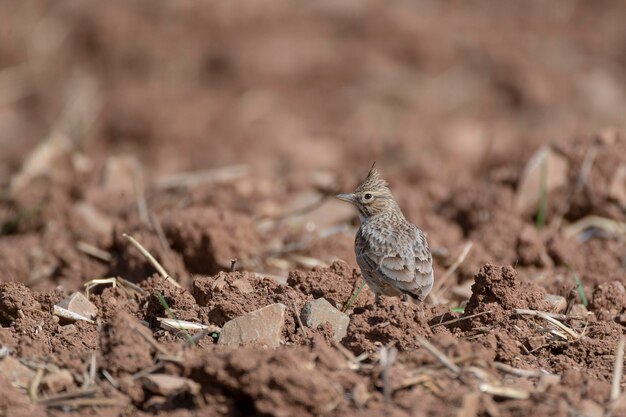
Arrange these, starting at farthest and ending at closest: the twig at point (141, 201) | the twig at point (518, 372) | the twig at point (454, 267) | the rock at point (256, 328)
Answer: the twig at point (141, 201), the twig at point (454, 267), the rock at point (256, 328), the twig at point (518, 372)

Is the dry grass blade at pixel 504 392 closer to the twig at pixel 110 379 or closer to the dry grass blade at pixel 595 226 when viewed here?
the twig at pixel 110 379

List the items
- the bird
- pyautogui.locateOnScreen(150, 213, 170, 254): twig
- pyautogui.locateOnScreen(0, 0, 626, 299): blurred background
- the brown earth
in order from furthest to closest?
pyautogui.locateOnScreen(0, 0, 626, 299): blurred background
pyautogui.locateOnScreen(150, 213, 170, 254): twig
the bird
the brown earth

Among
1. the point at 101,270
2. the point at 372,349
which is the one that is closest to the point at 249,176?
the point at 101,270

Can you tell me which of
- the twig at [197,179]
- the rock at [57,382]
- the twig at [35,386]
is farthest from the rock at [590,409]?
the twig at [197,179]

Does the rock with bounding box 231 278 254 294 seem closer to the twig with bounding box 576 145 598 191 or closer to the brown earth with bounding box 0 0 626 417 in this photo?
the brown earth with bounding box 0 0 626 417

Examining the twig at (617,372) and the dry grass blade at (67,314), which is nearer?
the twig at (617,372)

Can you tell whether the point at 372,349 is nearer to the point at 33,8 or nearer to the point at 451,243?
the point at 451,243

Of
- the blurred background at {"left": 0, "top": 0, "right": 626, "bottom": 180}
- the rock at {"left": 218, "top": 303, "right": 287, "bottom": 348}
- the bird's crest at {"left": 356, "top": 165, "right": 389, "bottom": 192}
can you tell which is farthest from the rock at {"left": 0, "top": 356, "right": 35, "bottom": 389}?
the blurred background at {"left": 0, "top": 0, "right": 626, "bottom": 180}
